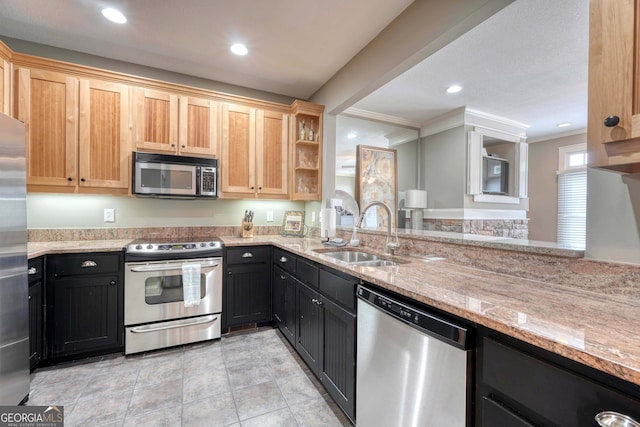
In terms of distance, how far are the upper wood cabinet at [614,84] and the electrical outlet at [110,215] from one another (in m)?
3.56

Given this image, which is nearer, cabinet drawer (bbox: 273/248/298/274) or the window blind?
cabinet drawer (bbox: 273/248/298/274)

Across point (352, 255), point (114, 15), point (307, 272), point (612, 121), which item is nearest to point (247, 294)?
point (307, 272)

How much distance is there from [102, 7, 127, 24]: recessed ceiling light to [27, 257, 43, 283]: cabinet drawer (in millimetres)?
1877

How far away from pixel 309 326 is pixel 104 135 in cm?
250

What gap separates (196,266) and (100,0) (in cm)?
209

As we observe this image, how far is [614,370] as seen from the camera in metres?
0.58

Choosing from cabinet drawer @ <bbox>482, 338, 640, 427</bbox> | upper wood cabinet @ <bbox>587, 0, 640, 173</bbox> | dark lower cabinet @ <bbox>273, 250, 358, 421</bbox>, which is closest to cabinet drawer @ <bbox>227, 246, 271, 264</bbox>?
dark lower cabinet @ <bbox>273, 250, 358, 421</bbox>

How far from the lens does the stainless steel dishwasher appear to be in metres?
0.93

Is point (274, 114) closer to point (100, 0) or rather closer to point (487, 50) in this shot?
point (100, 0)

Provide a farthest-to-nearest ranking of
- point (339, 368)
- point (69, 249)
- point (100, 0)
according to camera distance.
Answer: point (69, 249)
point (100, 0)
point (339, 368)

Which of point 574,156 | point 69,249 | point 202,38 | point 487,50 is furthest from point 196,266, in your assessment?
point 574,156

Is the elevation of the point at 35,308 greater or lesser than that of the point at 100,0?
lesser

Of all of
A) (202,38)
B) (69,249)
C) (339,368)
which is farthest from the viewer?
(202,38)

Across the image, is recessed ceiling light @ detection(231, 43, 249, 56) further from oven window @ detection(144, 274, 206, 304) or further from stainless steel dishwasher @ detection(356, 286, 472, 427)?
stainless steel dishwasher @ detection(356, 286, 472, 427)
